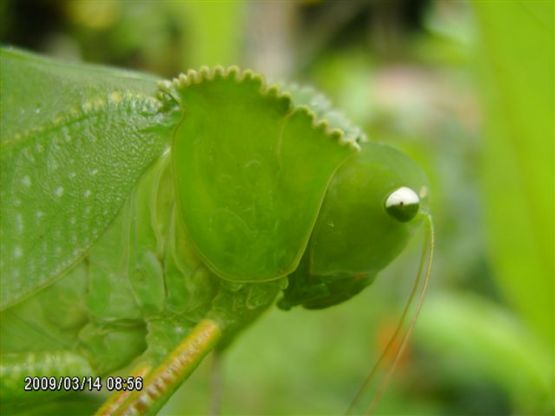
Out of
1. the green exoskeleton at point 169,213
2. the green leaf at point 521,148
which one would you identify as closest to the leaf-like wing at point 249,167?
the green exoskeleton at point 169,213

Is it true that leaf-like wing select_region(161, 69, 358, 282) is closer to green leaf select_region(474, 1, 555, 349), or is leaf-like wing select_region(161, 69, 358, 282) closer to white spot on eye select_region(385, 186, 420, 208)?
white spot on eye select_region(385, 186, 420, 208)

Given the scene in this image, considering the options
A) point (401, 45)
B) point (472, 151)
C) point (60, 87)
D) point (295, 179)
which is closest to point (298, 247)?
point (295, 179)

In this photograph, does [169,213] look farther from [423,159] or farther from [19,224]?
[423,159]

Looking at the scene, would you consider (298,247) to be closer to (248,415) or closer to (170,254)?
(170,254)

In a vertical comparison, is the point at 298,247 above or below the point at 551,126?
below

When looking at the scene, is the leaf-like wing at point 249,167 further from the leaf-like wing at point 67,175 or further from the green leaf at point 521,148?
the green leaf at point 521,148
